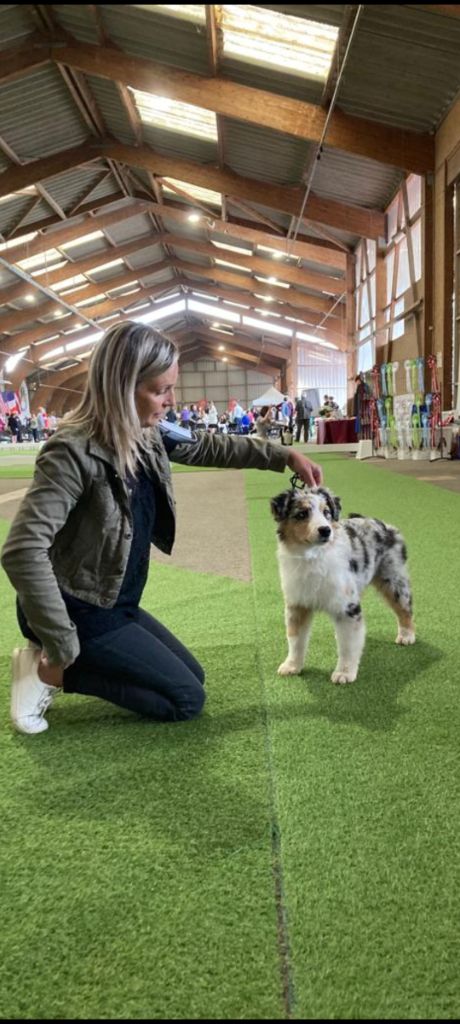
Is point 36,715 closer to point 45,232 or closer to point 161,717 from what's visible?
point 161,717

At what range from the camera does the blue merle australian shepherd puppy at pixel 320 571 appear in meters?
2.68

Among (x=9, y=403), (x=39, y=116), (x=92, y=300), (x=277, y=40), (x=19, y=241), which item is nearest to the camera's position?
(x=277, y=40)

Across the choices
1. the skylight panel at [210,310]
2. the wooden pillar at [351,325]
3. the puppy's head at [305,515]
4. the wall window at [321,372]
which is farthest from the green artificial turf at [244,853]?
the skylight panel at [210,310]

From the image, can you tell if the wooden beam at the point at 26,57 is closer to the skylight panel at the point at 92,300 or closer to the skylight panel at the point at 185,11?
the skylight panel at the point at 185,11

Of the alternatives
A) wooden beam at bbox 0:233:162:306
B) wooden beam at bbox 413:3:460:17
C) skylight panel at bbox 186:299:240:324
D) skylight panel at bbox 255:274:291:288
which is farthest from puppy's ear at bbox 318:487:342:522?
skylight panel at bbox 186:299:240:324

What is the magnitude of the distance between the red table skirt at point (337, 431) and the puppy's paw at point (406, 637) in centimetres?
1854

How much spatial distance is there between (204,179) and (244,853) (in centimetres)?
1849

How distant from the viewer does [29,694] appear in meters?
2.42

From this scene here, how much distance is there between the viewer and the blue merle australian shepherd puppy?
2680 millimetres

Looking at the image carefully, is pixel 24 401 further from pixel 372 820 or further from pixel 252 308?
pixel 372 820

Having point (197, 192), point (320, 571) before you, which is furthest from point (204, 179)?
point (320, 571)

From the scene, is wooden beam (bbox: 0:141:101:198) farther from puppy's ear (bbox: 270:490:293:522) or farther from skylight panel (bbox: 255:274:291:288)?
puppy's ear (bbox: 270:490:293:522)

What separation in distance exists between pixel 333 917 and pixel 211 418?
31713 millimetres

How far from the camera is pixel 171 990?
4.10 feet
